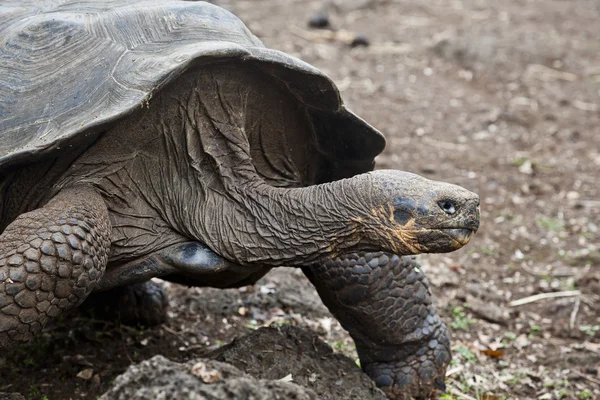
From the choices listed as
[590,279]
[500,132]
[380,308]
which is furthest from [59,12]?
[500,132]

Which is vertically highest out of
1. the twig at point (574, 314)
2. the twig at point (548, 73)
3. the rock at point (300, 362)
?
the rock at point (300, 362)

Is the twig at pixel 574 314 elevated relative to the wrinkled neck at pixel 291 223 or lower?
lower

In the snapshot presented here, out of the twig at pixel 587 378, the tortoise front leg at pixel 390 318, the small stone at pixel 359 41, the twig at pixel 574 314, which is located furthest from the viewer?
the small stone at pixel 359 41

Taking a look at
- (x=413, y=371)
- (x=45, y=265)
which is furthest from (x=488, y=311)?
(x=45, y=265)

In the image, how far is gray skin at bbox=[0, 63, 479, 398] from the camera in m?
2.48

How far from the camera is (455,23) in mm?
10820

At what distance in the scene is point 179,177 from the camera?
9.50ft

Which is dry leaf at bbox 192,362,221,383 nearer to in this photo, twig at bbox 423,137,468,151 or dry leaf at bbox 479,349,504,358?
dry leaf at bbox 479,349,504,358

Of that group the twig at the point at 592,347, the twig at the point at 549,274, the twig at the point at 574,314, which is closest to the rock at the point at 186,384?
the twig at the point at 592,347

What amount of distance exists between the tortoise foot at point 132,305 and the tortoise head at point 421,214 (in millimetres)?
1660

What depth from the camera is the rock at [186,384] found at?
6.51 feet

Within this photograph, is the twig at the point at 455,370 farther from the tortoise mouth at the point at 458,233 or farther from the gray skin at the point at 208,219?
the tortoise mouth at the point at 458,233

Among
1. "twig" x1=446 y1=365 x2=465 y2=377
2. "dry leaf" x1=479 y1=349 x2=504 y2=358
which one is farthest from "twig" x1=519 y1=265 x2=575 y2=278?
"twig" x1=446 y1=365 x2=465 y2=377

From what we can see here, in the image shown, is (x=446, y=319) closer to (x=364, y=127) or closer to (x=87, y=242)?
(x=364, y=127)
